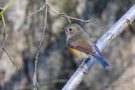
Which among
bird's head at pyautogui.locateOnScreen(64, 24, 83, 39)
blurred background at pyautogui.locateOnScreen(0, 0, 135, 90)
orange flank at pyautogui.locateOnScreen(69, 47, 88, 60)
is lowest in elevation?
orange flank at pyautogui.locateOnScreen(69, 47, 88, 60)

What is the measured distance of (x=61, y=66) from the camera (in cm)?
798

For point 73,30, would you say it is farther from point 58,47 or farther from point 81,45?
point 58,47

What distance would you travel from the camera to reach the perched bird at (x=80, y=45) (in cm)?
539

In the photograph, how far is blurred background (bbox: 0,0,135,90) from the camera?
7.47 meters

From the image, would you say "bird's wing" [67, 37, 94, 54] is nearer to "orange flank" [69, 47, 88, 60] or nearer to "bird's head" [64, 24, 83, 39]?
"orange flank" [69, 47, 88, 60]

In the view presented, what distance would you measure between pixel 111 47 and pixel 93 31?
50 centimetres

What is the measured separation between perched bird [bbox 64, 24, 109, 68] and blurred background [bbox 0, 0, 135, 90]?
4.39 feet

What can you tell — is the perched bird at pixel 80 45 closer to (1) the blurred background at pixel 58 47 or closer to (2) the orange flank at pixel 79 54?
(2) the orange flank at pixel 79 54

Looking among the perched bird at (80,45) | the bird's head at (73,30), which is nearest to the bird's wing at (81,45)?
the perched bird at (80,45)

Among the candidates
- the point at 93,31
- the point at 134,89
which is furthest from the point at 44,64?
the point at 134,89

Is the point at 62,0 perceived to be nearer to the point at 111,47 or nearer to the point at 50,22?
the point at 50,22

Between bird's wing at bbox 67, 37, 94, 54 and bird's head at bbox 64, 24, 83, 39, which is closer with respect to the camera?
bird's wing at bbox 67, 37, 94, 54

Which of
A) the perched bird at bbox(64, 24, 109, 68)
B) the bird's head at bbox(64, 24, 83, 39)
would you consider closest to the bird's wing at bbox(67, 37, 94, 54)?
the perched bird at bbox(64, 24, 109, 68)

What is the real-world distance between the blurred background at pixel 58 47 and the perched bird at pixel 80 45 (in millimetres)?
1337
